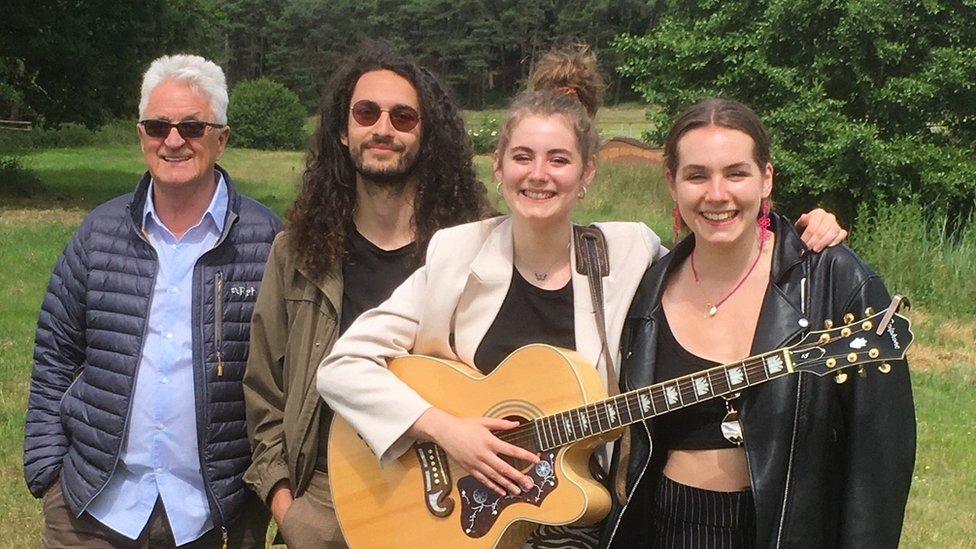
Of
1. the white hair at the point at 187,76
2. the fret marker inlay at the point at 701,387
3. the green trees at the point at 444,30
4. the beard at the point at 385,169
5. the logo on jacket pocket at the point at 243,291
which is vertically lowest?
the fret marker inlay at the point at 701,387

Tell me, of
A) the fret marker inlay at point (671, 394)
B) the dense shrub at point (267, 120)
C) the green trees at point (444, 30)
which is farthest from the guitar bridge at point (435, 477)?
the green trees at point (444, 30)

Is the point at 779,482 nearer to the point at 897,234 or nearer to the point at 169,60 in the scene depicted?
the point at 169,60

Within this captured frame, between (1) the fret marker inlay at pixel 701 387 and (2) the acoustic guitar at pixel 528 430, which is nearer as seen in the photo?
(2) the acoustic guitar at pixel 528 430

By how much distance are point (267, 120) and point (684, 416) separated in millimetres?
45137

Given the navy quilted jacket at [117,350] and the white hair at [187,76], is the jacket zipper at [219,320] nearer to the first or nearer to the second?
the navy quilted jacket at [117,350]

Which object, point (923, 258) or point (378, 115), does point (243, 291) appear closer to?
point (378, 115)

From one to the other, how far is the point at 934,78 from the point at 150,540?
12976 millimetres

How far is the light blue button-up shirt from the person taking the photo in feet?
10.0

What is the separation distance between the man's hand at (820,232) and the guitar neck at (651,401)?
36 centimetres

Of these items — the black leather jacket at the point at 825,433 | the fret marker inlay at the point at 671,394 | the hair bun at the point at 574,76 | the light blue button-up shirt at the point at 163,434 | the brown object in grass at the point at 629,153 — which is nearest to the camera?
the black leather jacket at the point at 825,433

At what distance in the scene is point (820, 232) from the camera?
8.27 ft

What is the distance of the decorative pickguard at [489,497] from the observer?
2.76 meters

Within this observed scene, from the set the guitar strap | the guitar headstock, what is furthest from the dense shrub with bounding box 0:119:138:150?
the guitar headstock

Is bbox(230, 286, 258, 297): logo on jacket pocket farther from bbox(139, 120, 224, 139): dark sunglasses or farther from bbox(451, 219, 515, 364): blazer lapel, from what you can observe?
bbox(451, 219, 515, 364): blazer lapel
